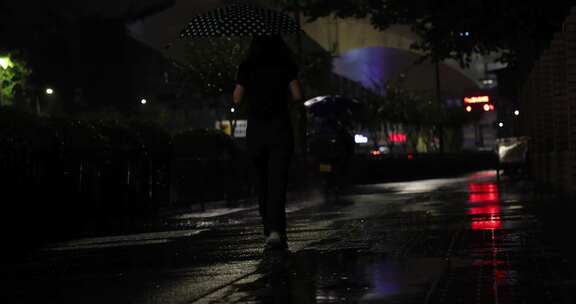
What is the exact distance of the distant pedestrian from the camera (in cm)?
1175

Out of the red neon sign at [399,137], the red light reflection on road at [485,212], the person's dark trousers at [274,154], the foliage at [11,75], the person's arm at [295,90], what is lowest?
the red light reflection on road at [485,212]

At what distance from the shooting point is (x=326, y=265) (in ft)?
31.9

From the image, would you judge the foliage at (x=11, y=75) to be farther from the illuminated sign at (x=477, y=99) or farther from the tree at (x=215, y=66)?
the illuminated sign at (x=477, y=99)

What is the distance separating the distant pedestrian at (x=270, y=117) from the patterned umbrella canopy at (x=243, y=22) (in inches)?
19.7

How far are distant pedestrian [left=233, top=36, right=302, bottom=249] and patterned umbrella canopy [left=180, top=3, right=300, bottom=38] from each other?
499 millimetres

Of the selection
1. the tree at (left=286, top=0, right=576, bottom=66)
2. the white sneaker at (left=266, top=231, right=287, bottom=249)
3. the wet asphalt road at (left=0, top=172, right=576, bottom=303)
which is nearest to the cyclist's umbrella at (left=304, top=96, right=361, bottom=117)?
the tree at (left=286, top=0, right=576, bottom=66)

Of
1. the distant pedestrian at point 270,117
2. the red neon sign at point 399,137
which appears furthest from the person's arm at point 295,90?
the red neon sign at point 399,137

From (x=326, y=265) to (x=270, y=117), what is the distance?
237 cm

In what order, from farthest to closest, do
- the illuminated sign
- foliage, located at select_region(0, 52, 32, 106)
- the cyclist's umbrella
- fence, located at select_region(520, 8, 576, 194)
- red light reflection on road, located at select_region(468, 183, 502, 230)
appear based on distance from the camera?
the illuminated sign < the cyclist's umbrella < foliage, located at select_region(0, 52, 32, 106) < fence, located at select_region(520, 8, 576, 194) < red light reflection on road, located at select_region(468, 183, 502, 230)

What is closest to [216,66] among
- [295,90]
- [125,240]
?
[125,240]

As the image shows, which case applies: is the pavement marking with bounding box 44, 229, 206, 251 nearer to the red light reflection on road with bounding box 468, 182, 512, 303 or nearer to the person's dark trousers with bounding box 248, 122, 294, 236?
A: the person's dark trousers with bounding box 248, 122, 294, 236

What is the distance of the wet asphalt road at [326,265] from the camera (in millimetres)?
7883

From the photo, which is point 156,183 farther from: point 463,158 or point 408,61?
point 408,61

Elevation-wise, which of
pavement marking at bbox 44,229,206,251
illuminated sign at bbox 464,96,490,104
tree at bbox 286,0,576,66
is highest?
illuminated sign at bbox 464,96,490,104
